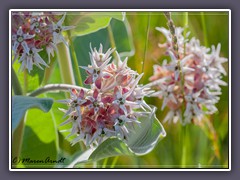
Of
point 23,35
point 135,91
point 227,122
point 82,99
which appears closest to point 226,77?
point 227,122

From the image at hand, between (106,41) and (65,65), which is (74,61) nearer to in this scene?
(65,65)

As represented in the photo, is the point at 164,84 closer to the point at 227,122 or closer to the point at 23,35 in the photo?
the point at 227,122

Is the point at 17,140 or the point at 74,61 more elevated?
the point at 74,61

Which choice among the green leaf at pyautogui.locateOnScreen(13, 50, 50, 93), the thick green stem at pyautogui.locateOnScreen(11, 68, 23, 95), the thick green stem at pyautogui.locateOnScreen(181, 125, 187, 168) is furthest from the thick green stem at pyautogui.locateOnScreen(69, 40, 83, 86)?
the thick green stem at pyautogui.locateOnScreen(181, 125, 187, 168)

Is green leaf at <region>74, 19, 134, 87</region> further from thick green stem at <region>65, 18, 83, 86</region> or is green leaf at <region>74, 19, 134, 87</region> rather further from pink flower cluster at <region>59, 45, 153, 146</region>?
pink flower cluster at <region>59, 45, 153, 146</region>

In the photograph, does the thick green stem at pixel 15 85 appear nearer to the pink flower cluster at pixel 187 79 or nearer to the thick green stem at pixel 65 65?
the thick green stem at pixel 65 65

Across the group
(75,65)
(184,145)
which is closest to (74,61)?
(75,65)
